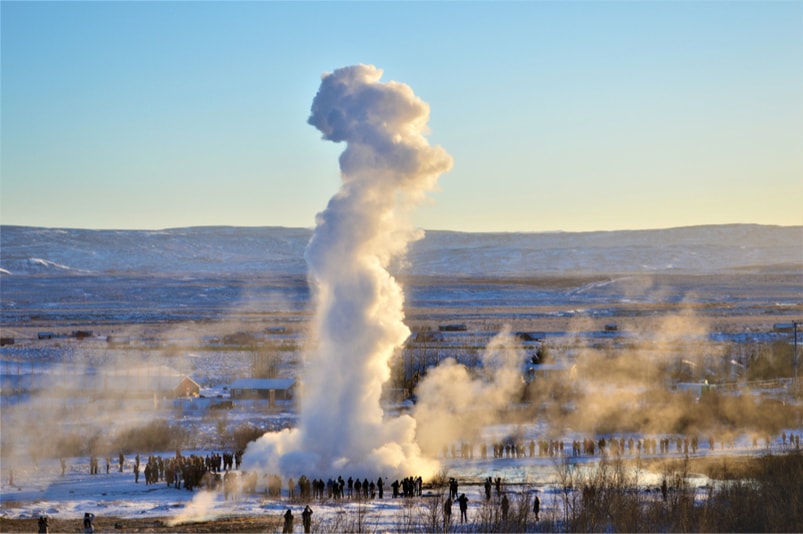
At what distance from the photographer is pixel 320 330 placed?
3291 centimetres

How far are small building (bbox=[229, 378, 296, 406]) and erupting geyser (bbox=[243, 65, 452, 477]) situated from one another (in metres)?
19.1

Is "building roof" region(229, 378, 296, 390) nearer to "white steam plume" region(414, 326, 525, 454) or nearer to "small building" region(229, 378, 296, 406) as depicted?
"small building" region(229, 378, 296, 406)

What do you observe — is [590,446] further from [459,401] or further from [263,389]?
[263,389]

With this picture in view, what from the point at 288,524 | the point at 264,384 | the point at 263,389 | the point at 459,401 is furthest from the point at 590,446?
the point at 264,384

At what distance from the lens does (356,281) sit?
32219 millimetres

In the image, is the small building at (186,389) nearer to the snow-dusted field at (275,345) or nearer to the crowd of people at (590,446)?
the snow-dusted field at (275,345)

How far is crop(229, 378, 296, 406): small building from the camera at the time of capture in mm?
51844

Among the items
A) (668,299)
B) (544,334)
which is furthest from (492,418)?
(668,299)

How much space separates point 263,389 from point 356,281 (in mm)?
21177

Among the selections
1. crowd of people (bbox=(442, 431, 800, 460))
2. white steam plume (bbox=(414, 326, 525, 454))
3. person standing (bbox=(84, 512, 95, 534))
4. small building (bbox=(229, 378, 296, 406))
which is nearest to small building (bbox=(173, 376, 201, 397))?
small building (bbox=(229, 378, 296, 406))

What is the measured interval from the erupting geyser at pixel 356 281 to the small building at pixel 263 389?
19.1 metres

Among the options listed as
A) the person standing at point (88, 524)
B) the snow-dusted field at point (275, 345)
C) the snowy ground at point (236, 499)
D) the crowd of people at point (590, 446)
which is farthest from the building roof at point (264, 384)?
the person standing at point (88, 524)

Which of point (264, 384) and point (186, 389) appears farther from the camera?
point (186, 389)

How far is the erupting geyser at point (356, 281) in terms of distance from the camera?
105 ft
